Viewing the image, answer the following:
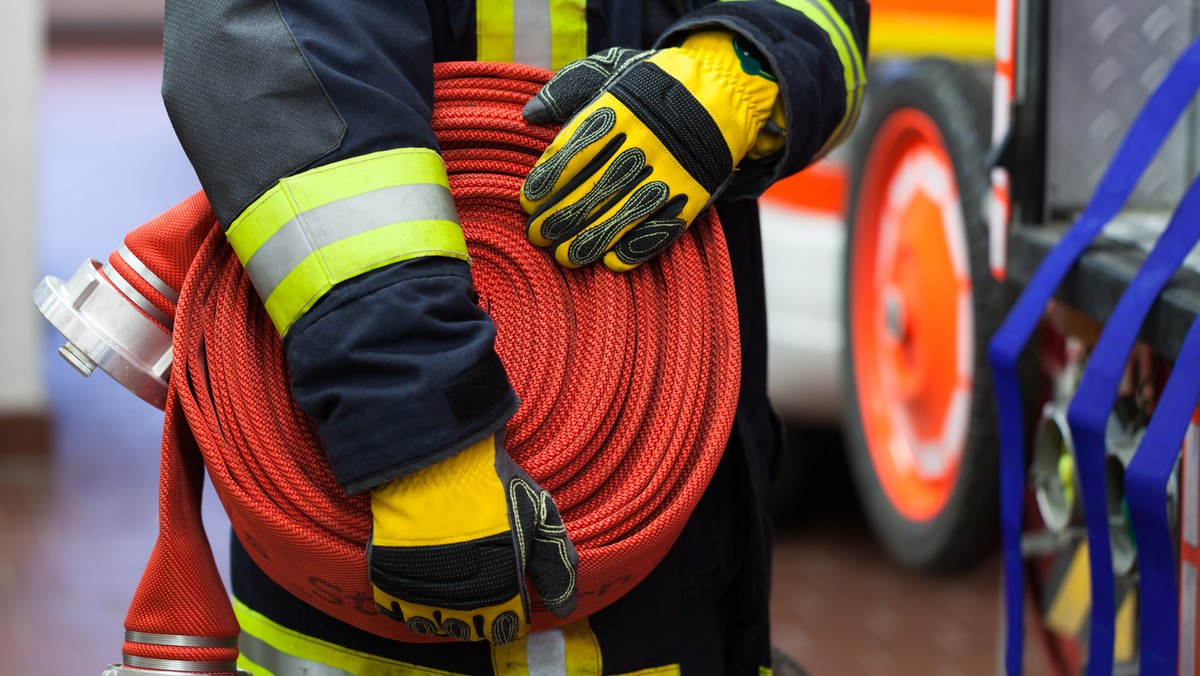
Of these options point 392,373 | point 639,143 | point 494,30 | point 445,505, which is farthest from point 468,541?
point 494,30

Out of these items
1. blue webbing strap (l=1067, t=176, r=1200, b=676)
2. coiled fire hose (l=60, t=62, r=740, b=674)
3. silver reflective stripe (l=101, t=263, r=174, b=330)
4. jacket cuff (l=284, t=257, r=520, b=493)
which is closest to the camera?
jacket cuff (l=284, t=257, r=520, b=493)

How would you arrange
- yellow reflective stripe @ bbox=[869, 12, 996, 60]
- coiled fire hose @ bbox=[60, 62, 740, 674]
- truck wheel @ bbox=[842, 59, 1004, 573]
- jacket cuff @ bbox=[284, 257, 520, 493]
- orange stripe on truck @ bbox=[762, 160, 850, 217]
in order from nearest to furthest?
jacket cuff @ bbox=[284, 257, 520, 493], coiled fire hose @ bbox=[60, 62, 740, 674], truck wheel @ bbox=[842, 59, 1004, 573], yellow reflective stripe @ bbox=[869, 12, 996, 60], orange stripe on truck @ bbox=[762, 160, 850, 217]

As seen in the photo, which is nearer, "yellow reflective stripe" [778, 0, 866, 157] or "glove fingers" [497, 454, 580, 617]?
"glove fingers" [497, 454, 580, 617]

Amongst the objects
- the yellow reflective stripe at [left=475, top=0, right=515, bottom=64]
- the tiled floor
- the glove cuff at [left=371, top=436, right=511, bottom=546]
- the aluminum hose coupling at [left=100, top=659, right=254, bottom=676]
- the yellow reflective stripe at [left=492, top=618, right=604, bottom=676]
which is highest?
the yellow reflective stripe at [left=475, top=0, right=515, bottom=64]

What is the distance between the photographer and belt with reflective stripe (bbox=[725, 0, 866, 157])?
1.54 m

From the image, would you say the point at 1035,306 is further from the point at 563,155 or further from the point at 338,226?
the point at 338,226

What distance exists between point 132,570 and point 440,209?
9.24ft

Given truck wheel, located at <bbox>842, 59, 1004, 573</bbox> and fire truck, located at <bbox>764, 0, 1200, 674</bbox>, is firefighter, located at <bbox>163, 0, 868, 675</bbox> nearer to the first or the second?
fire truck, located at <bbox>764, 0, 1200, 674</bbox>

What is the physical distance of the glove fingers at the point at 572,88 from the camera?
143cm

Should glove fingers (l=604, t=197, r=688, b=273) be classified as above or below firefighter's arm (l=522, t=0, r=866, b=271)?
below

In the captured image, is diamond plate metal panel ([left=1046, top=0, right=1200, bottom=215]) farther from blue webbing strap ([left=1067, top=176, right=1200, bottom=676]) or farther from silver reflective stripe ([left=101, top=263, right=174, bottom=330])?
silver reflective stripe ([left=101, top=263, right=174, bottom=330])

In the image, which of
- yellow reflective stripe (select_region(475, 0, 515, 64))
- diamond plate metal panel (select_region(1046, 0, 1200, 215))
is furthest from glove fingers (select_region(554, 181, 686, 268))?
diamond plate metal panel (select_region(1046, 0, 1200, 215))

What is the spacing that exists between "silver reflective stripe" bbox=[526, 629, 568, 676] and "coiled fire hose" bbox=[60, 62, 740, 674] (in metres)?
0.04

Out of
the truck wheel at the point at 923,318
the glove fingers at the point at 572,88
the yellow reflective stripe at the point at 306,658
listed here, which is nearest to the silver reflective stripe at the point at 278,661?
the yellow reflective stripe at the point at 306,658
